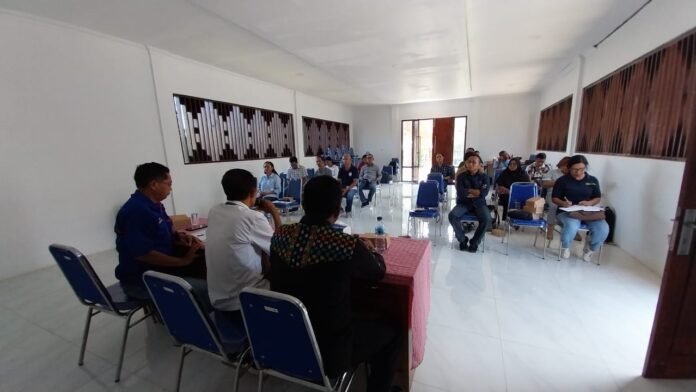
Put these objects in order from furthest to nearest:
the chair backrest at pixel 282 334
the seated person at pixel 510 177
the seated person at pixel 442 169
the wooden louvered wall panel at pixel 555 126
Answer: the seated person at pixel 442 169, the wooden louvered wall panel at pixel 555 126, the seated person at pixel 510 177, the chair backrest at pixel 282 334

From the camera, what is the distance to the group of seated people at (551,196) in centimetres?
342

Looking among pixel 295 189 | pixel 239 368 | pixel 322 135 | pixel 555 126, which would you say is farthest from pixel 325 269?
pixel 322 135

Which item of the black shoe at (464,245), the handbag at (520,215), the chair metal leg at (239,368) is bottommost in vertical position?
the black shoe at (464,245)

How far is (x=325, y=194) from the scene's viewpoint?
1169mm

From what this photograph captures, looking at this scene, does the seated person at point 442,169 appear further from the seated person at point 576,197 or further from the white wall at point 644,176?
the seated person at point 576,197

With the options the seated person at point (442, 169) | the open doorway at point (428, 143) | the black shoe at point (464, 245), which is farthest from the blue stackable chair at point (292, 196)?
the open doorway at point (428, 143)

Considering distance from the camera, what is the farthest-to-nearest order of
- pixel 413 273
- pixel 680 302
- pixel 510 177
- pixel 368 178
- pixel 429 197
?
pixel 368 178, pixel 510 177, pixel 429 197, pixel 680 302, pixel 413 273

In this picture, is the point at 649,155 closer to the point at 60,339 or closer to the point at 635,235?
the point at 635,235

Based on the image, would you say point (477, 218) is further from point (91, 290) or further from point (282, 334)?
point (91, 290)

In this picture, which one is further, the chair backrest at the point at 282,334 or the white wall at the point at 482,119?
the white wall at the point at 482,119

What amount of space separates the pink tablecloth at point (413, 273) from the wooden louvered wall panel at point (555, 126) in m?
6.43

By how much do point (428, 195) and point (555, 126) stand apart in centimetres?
533

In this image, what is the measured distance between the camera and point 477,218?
380 cm

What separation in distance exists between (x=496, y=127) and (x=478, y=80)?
3381mm
